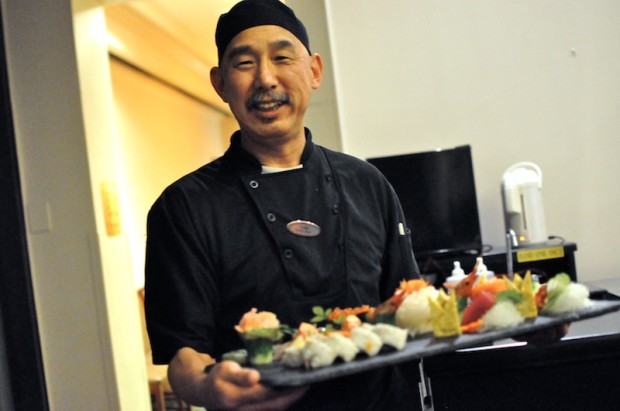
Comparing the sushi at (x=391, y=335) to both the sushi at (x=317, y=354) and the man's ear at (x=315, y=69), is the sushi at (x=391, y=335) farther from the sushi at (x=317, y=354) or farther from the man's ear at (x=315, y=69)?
the man's ear at (x=315, y=69)

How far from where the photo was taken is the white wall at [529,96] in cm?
325

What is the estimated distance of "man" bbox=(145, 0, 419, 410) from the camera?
45.7 inches

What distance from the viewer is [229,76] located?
1.23m

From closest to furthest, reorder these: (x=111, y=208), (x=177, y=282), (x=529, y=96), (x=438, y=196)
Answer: (x=177, y=282)
(x=438, y=196)
(x=529, y=96)
(x=111, y=208)

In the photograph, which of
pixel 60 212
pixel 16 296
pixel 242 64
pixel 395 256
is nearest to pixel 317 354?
pixel 395 256

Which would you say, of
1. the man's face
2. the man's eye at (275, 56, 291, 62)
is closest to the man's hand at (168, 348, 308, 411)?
the man's face

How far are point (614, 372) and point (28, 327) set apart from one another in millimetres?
2419

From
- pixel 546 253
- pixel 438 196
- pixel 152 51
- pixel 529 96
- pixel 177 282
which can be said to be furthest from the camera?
pixel 152 51

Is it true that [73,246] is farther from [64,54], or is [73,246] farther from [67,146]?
[64,54]

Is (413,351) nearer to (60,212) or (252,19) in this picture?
(252,19)

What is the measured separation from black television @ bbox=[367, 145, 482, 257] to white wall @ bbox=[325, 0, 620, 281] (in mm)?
A: 218

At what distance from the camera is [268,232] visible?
121 centimetres

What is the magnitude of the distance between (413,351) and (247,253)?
13.5 inches

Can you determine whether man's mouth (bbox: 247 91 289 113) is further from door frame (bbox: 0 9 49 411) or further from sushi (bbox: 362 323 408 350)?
door frame (bbox: 0 9 49 411)
